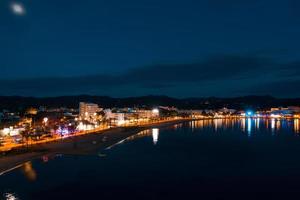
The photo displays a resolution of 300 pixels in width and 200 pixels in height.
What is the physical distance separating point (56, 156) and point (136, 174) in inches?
383

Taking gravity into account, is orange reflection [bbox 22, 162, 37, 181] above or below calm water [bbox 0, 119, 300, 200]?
above

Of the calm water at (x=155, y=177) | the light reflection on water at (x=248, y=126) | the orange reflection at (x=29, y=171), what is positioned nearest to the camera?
the calm water at (x=155, y=177)

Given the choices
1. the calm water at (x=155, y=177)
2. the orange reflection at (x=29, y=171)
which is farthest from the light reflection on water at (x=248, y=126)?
the orange reflection at (x=29, y=171)

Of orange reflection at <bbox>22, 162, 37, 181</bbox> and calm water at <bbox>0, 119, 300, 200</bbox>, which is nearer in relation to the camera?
calm water at <bbox>0, 119, 300, 200</bbox>

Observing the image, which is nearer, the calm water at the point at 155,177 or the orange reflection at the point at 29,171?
the calm water at the point at 155,177

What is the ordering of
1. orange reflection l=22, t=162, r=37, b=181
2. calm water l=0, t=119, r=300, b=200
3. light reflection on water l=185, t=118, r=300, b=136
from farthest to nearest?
1. light reflection on water l=185, t=118, r=300, b=136
2. orange reflection l=22, t=162, r=37, b=181
3. calm water l=0, t=119, r=300, b=200

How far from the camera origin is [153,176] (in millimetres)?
24594

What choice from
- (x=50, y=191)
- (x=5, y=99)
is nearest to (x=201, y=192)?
(x=50, y=191)

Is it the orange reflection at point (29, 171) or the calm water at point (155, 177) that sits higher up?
the orange reflection at point (29, 171)

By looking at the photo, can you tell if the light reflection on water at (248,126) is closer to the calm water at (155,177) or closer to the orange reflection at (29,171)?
the calm water at (155,177)

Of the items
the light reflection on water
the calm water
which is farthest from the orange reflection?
the light reflection on water

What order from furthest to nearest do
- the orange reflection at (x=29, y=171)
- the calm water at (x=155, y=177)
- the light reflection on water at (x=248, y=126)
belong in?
the light reflection on water at (x=248, y=126) < the orange reflection at (x=29, y=171) < the calm water at (x=155, y=177)

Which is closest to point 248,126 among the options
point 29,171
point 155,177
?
point 155,177

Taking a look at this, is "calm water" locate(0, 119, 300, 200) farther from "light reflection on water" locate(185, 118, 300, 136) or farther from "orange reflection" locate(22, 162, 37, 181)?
"light reflection on water" locate(185, 118, 300, 136)
